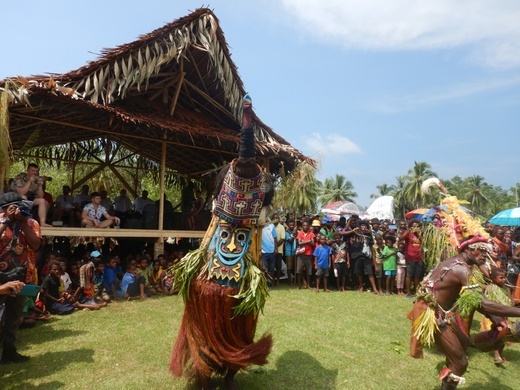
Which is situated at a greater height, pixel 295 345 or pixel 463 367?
pixel 463 367

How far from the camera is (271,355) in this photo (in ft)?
14.8

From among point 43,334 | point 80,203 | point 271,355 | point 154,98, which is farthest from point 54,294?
point 154,98

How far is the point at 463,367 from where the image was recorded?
340 cm

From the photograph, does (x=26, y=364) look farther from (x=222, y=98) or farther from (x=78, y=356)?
(x=222, y=98)

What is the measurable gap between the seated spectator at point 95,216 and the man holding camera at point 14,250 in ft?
12.0

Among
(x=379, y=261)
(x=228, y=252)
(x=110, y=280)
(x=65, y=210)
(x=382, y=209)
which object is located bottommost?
(x=110, y=280)

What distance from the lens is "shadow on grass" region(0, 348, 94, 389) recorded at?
3.60 m

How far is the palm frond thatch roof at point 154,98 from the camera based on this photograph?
23.0ft

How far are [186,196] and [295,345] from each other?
7.51 meters

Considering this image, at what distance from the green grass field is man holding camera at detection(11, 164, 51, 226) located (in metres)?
2.20

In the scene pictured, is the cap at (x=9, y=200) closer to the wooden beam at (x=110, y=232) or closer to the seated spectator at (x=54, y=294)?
the seated spectator at (x=54, y=294)

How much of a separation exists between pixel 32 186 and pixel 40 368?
387cm

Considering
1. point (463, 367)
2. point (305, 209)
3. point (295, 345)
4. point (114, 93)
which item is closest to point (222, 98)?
point (114, 93)

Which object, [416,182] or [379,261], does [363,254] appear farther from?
[416,182]
